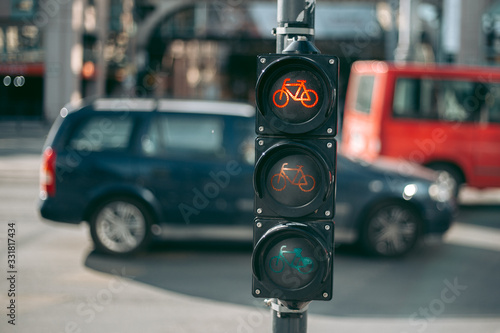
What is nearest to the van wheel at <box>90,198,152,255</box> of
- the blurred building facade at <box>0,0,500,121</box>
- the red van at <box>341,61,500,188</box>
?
the red van at <box>341,61,500,188</box>

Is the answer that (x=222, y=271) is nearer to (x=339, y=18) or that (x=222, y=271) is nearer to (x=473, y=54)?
(x=473, y=54)

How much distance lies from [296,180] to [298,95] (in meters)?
0.31

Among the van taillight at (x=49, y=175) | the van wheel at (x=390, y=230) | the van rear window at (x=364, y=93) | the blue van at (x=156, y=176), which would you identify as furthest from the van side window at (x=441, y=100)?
the van taillight at (x=49, y=175)

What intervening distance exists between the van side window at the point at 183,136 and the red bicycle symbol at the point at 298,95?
4992mm

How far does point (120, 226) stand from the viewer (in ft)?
24.8

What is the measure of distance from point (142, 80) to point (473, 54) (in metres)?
15.4

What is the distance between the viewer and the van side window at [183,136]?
7594 mm

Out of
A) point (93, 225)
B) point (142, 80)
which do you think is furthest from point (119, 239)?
point (142, 80)

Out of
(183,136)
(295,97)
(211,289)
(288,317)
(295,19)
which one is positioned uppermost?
(295,19)

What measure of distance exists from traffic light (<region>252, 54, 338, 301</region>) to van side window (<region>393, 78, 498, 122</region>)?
29.2 ft

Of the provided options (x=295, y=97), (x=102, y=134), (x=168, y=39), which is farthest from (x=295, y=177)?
(x=168, y=39)

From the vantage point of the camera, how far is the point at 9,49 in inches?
1216

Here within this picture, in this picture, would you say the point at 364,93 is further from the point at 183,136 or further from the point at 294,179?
the point at 294,179

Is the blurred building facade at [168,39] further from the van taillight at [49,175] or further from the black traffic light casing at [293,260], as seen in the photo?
the black traffic light casing at [293,260]
